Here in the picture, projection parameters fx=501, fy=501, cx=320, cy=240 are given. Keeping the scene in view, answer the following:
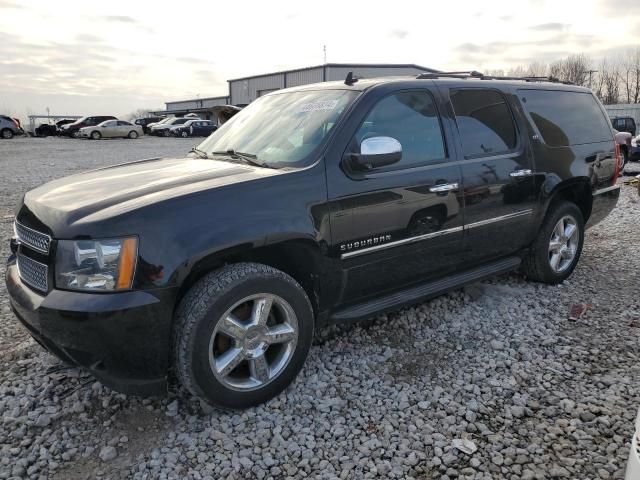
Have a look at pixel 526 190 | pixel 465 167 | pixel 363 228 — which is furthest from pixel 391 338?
pixel 526 190

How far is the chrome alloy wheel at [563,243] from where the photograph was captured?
482cm

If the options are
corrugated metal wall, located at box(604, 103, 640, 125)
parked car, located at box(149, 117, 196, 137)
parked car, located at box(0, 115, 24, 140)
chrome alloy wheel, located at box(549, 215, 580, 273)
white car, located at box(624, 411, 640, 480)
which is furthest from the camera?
parked car, located at box(149, 117, 196, 137)

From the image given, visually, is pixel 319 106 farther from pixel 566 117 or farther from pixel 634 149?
pixel 634 149

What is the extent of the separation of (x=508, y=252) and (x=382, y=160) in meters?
1.91

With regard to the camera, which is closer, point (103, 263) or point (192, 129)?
point (103, 263)

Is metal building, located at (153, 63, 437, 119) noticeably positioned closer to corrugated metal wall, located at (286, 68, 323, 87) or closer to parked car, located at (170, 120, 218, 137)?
corrugated metal wall, located at (286, 68, 323, 87)

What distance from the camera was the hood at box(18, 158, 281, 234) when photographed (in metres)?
2.56

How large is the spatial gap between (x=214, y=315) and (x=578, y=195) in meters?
4.08

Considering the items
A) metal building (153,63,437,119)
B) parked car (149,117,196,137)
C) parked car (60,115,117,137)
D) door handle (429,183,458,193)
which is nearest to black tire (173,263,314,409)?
door handle (429,183,458,193)

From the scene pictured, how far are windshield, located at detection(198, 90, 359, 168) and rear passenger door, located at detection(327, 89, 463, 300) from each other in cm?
21

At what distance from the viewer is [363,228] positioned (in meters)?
3.18

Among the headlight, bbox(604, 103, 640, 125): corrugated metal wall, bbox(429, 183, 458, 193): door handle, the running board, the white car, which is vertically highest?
bbox(604, 103, 640, 125): corrugated metal wall

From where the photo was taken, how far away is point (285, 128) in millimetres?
3521

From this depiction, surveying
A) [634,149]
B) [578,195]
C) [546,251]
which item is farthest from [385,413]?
[634,149]
